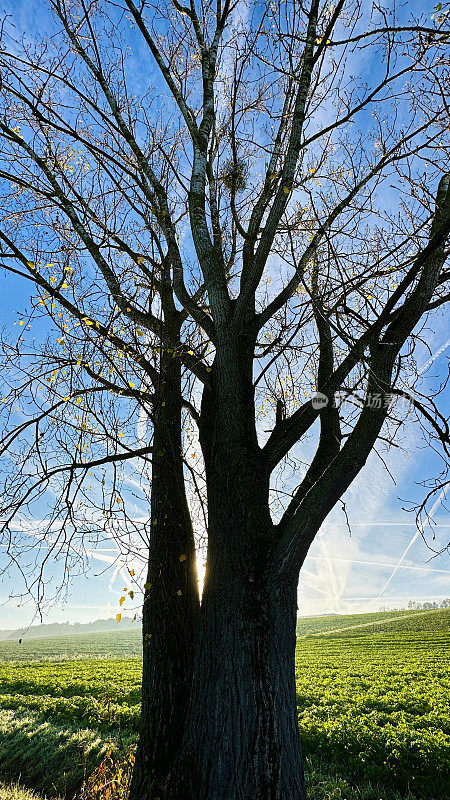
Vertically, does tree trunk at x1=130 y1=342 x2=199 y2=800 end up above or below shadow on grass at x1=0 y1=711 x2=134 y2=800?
above

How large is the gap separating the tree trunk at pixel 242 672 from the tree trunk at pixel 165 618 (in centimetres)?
63

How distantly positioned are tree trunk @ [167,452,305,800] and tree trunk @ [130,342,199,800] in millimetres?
632

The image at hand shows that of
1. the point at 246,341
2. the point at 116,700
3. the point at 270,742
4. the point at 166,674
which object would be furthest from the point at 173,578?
the point at 116,700

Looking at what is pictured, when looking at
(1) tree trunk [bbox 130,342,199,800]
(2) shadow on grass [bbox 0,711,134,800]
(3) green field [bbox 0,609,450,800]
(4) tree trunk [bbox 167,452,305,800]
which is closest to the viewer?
(4) tree trunk [bbox 167,452,305,800]

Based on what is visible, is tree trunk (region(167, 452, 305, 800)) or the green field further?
the green field

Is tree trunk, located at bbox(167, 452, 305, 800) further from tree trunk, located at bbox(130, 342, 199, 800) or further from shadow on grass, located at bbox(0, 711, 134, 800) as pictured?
shadow on grass, located at bbox(0, 711, 134, 800)

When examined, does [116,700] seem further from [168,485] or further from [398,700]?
[168,485]

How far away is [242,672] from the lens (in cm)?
295

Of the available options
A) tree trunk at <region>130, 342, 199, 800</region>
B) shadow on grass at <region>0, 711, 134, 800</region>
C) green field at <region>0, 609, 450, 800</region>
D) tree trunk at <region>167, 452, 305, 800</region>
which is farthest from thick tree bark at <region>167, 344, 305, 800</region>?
shadow on grass at <region>0, 711, 134, 800</region>

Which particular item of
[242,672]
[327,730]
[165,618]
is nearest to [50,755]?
[327,730]

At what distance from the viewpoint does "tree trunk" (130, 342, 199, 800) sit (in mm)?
3621

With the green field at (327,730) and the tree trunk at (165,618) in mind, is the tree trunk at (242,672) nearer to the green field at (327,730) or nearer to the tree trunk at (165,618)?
the tree trunk at (165,618)

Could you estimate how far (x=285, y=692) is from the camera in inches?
119

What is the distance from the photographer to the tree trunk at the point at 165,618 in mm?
3621
